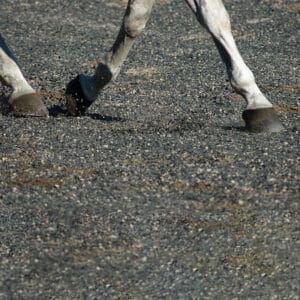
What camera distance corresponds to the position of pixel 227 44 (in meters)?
8.89

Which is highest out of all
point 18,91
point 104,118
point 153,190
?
point 153,190

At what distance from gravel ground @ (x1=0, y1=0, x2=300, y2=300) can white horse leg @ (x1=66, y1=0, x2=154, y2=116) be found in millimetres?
149

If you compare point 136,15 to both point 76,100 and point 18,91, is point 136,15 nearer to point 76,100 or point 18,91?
point 76,100

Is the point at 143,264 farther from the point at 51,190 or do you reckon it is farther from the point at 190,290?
the point at 51,190

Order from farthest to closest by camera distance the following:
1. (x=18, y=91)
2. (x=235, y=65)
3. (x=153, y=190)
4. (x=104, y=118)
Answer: (x=18, y=91)
(x=104, y=118)
(x=235, y=65)
(x=153, y=190)

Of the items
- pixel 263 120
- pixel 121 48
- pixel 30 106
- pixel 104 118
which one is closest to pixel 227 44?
pixel 263 120

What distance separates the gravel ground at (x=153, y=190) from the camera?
6.48m

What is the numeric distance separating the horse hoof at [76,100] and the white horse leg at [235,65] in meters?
1.37

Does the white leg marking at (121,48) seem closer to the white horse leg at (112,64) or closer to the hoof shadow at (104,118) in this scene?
the white horse leg at (112,64)

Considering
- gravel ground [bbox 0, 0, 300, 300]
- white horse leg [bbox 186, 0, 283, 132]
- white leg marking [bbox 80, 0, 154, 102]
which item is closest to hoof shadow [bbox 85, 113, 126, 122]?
gravel ground [bbox 0, 0, 300, 300]

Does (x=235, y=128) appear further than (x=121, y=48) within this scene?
A: No

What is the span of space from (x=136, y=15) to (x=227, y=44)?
88cm

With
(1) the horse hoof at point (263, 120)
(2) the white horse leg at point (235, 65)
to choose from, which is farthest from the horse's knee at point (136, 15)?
(1) the horse hoof at point (263, 120)

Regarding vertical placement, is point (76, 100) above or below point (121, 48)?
below
